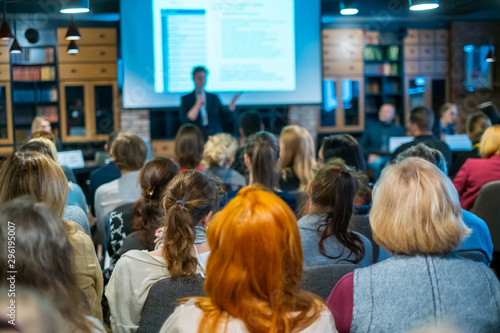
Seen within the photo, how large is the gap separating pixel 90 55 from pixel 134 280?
702 cm

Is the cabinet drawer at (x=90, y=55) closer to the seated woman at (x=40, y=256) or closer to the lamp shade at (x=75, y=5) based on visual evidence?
the lamp shade at (x=75, y=5)

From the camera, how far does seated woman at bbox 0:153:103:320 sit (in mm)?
1688

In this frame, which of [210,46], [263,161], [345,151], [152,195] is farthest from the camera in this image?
[210,46]

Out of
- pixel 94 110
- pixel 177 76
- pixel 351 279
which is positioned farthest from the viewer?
pixel 94 110

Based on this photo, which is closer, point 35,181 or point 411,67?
point 35,181

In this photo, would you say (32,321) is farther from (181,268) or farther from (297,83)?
(297,83)

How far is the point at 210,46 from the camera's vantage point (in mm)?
6402

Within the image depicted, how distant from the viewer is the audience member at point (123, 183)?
3092 millimetres

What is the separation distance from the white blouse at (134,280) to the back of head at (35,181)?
0.27 metres

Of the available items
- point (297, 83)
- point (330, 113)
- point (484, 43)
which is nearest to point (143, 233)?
point (297, 83)

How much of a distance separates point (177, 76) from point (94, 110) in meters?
2.29

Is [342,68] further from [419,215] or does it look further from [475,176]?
[419,215]

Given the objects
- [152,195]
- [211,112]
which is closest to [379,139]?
[211,112]

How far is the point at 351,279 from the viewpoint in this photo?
1352mm
